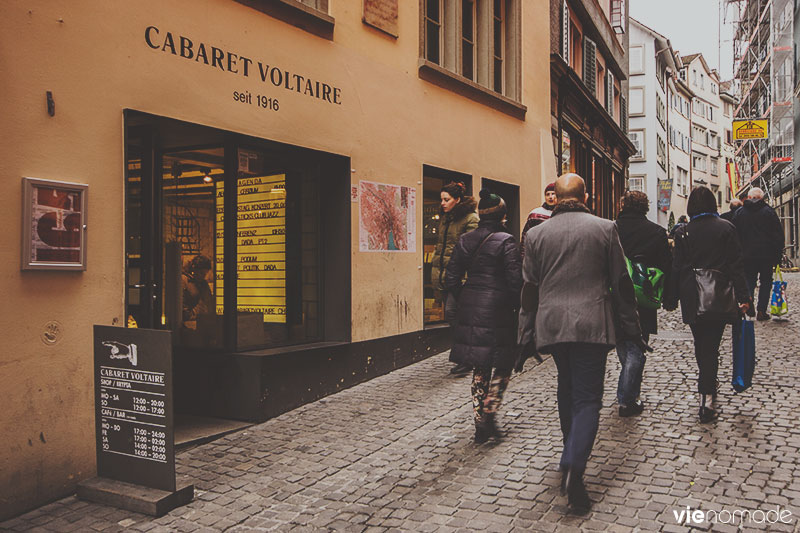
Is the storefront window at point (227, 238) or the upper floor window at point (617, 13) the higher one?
the upper floor window at point (617, 13)

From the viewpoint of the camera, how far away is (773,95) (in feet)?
125

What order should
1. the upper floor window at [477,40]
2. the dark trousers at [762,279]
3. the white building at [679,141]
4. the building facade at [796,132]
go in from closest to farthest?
the upper floor window at [477,40], the dark trousers at [762,279], the building facade at [796,132], the white building at [679,141]

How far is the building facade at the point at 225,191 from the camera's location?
187 inches

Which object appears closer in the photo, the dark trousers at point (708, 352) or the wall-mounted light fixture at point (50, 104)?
the wall-mounted light fixture at point (50, 104)

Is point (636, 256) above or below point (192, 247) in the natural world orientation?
below

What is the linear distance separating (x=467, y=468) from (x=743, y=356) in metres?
2.58

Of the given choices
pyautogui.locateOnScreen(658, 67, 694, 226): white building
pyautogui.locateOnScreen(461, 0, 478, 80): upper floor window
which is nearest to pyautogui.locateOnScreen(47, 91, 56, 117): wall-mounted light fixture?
pyautogui.locateOnScreen(461, 0, 478, 80): upper floor window

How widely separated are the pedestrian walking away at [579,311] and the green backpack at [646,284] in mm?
1684

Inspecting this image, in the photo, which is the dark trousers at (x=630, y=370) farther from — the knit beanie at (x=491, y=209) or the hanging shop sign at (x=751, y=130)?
the hanging shop sign at (x=751, y=130)

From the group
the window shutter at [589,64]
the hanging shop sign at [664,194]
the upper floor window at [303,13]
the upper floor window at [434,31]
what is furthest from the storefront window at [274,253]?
the hanging shop sign at [664,194]

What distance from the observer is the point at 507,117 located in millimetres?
11828

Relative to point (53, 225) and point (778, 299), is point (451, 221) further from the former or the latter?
point (778, 299)

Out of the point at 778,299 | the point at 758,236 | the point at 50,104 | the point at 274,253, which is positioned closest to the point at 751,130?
the point at 778,299

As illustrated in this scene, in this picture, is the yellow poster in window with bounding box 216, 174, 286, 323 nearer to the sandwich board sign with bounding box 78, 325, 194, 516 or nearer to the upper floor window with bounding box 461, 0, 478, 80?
the sandwich board sign with bounding box 78, 325, 194, 516
